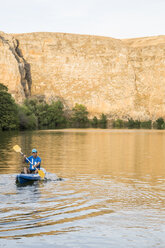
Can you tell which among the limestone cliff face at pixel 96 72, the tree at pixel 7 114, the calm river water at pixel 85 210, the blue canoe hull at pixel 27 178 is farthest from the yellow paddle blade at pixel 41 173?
the limestone cliff face at pixel 96 72

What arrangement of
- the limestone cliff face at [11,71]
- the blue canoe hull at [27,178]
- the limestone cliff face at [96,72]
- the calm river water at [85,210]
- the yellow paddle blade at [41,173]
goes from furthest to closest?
the limestone cliff face at [96,72] < the limestone cliff face at [11,71] < the yellow paddle blade at [41,173] < the blue canoe hull at [27,178] < the calm river water at [85,210]

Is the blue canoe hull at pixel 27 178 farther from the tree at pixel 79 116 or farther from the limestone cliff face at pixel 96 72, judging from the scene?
the limestone cliff face at pixel 96 72

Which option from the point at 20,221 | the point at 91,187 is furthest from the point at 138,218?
the point at 91,187

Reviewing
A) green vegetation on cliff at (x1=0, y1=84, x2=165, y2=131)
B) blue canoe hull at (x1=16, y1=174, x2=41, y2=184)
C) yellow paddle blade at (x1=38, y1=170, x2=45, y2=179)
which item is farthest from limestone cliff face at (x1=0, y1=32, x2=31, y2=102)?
blue canoe hull at (x1=16, y1=174, x2=41, y2=184)

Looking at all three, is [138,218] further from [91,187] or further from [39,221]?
[91,187]

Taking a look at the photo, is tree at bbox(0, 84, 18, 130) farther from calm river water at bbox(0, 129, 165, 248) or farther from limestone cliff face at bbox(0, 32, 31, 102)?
calm river water at bbox(0, 129, 165, 248)

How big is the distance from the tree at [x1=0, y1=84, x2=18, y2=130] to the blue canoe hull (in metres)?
43.3

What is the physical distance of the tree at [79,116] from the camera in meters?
105

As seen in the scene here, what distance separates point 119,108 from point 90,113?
9414 mm

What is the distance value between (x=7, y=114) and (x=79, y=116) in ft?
162

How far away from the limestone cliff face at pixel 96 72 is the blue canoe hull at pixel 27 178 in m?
96.9

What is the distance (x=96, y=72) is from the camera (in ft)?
385

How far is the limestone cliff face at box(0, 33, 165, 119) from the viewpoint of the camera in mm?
113913

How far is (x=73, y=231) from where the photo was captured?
26.9 ft
